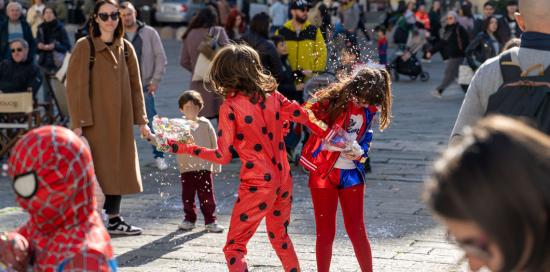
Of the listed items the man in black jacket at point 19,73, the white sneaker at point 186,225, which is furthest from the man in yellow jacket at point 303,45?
the white sneaker at point 186,225

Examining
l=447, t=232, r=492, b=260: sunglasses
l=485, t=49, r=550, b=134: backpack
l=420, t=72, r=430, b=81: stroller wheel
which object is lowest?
l=420, t=72, r=430, b=81: stroller wheel

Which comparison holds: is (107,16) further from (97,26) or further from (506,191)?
(506,191)

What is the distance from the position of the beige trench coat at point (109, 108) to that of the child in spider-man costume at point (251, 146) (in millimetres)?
1854

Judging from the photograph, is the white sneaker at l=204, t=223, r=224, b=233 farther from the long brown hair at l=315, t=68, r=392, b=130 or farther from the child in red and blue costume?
the long brown hair at l=315, t=68, r=392, b=130

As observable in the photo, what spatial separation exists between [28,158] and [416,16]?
2377cm

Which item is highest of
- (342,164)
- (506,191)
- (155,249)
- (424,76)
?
(506,191)

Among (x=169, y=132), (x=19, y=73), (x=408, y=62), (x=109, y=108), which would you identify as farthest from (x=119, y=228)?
(x=408, y=62)

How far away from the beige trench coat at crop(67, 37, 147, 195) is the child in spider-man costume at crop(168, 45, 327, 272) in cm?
185

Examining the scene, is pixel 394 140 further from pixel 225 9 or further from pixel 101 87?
pixel 225 9

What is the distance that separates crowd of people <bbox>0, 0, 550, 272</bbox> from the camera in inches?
63.2

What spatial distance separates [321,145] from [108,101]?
6.68 ft

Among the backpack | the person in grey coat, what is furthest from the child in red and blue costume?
the person in grey coat

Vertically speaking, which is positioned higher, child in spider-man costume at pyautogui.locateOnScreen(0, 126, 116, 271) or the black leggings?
child in spider-man costume at pyautogui.locateOnScreen(0, 126, 116, 271)

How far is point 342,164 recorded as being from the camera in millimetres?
5367
